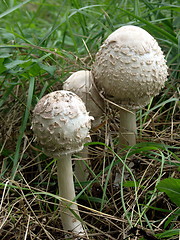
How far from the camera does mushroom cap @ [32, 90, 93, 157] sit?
1.99 m

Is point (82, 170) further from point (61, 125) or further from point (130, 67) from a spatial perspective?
point (130, 67)

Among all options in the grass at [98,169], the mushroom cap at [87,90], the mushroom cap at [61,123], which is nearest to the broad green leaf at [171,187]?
the grass at [98,169]

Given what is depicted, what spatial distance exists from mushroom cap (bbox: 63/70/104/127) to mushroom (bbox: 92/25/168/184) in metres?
0.08

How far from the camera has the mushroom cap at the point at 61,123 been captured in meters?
1.99

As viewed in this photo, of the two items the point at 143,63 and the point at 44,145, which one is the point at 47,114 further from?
the point at 143,63

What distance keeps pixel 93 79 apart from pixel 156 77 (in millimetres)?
491

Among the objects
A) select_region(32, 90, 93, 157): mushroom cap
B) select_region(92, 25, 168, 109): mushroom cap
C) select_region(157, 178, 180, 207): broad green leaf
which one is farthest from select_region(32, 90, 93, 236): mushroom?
select_region(157, 178, 180, 207): broad green leaf

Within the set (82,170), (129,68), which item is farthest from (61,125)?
(82,170)

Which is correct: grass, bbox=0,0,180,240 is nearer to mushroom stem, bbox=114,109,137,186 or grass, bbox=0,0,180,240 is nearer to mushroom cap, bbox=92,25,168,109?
mushroom stem, bbox=114,109,137,186

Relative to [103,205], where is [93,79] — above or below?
above

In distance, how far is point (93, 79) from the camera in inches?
102

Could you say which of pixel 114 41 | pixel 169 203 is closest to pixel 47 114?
pixel 114 41

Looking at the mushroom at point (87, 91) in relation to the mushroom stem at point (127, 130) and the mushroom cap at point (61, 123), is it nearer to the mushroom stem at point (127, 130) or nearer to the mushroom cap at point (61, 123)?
the mushroom stem at point (127, 130)

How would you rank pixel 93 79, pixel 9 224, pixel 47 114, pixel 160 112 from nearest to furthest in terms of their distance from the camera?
pixel 47 114
pixel 9 224
pixel 93 79
pixel 160 112
